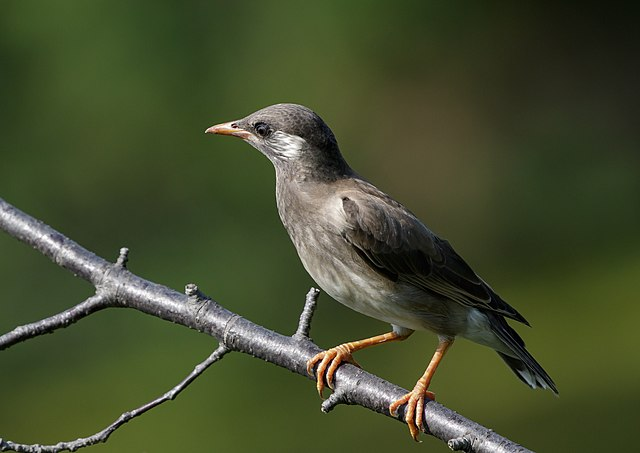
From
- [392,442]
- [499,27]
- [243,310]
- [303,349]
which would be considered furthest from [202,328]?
[499,27]

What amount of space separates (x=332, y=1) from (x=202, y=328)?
406 cm

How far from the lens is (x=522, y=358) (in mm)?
3512

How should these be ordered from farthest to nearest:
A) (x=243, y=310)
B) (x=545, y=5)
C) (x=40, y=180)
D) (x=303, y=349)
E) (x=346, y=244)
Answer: (x=545, y=5)
(x=40, y=180)
(x=243, y=310)
(x=346, y=244)
(x=303, y=349)

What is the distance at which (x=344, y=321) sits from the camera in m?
5.70

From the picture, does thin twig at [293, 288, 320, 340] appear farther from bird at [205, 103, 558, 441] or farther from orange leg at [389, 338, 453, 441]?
Result: orange leg at [389, 338, 453, 441]

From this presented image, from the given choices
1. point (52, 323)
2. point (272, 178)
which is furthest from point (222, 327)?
point (272, 178)

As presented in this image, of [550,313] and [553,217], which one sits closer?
[550,313]

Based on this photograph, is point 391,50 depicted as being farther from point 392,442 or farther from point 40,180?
point 392,442

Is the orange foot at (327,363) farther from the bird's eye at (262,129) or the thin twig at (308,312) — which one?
the bird's eye at (262,129)

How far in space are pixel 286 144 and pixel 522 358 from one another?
1.08 metres

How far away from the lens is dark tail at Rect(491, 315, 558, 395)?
136 inches

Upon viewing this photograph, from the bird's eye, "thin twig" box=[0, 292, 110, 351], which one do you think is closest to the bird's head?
the bird's eye

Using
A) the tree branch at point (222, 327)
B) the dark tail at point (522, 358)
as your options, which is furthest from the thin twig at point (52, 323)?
the dark tail at point (522, 358)

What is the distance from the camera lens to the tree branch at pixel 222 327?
2836 millimetres
